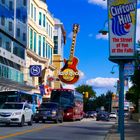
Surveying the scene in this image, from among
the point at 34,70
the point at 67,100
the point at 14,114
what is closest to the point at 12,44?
the point at 34,70

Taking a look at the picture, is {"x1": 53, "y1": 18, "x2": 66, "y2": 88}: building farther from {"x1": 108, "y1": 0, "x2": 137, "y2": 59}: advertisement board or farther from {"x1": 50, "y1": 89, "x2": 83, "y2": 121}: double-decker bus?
{"x1": 108, "y1": 0, "x2": 137, "y2": 59}: advertisement board

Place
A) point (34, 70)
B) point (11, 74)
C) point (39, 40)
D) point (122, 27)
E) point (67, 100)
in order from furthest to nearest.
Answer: point (39, 40) → point (34, 70) → point (11, 74) → point (67, 100) → point (122, 27)

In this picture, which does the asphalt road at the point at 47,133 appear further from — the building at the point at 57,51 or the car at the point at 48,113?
the building at the point at 57,51

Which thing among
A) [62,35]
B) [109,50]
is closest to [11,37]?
[62,35]

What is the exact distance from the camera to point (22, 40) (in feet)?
262

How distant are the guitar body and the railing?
19682mm

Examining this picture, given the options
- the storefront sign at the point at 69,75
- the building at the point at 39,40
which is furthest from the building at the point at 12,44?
the storefront sign at the point at 69,75

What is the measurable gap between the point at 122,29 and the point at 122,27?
0.19ft

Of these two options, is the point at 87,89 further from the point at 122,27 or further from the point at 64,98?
the point at 122,27

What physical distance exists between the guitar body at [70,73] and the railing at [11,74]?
19682mm

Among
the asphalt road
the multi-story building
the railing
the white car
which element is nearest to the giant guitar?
the multi-story building

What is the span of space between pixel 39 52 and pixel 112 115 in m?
19.1

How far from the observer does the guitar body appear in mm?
98625

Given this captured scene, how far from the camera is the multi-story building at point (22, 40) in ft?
232
